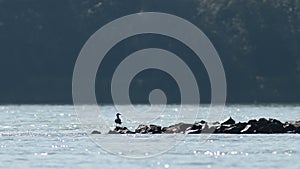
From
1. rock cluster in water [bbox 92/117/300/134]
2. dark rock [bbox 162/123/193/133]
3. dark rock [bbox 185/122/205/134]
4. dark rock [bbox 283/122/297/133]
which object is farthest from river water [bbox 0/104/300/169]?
dark rock [bbox 162/123/193/133]

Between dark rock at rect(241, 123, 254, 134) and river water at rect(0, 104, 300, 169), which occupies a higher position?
dark rock at rect(241, 123, 254, 134)

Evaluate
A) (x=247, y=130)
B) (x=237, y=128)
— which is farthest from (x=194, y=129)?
(x=247, y=130)

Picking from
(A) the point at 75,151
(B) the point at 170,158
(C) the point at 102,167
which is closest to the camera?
(C) the point at 102,167

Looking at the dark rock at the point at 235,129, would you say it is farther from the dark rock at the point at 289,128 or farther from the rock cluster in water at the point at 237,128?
the dark rock at the point at 289,128

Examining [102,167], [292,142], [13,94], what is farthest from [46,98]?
[102,167]

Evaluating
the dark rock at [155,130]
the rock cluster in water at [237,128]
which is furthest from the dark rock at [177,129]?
the dark rock at [155,130]

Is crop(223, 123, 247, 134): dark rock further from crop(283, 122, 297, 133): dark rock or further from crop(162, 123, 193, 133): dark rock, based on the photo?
crop(162, 123, 193, 133): dark rock

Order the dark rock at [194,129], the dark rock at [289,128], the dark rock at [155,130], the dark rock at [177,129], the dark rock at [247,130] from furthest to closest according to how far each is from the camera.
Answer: the dark rock at [155,130]
the dark rock at [177,129]
the dark rock at [194,129]
the dark rock at [289,128]
the dark rock at [247,130]

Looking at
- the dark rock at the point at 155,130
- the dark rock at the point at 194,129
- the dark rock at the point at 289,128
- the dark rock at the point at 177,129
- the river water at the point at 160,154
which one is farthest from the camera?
the dark rock at the point at 155,130

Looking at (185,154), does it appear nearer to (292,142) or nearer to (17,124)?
(292,142)

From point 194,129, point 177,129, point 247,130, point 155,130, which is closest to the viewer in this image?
point 247,130

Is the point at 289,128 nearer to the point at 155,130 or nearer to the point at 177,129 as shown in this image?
the point at 177,129

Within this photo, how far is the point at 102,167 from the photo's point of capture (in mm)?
63656

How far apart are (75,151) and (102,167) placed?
379 inches
